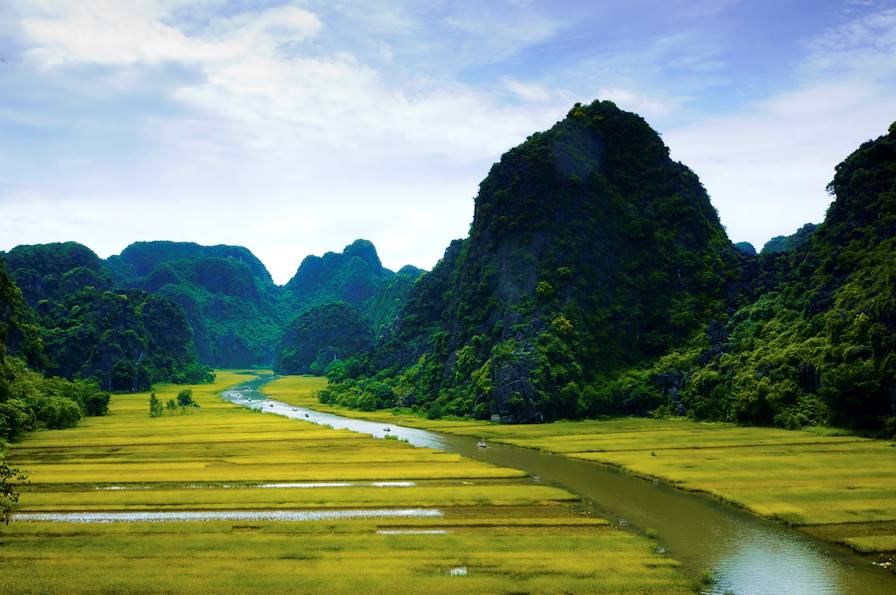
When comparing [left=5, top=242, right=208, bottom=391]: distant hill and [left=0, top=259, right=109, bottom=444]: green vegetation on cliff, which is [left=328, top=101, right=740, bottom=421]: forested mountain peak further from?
[left=5, top=242, right=208, bottom=391]: distant hill

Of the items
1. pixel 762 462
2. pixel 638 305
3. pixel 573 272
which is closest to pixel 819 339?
pixel 762 462

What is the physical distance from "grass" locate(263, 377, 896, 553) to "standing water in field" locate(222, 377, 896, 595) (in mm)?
1295

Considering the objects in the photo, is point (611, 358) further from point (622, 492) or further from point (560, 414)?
point (622, 492)

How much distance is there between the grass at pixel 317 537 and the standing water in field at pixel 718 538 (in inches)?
70.6

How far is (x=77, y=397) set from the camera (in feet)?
296

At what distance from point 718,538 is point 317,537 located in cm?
1832

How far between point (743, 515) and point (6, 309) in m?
103

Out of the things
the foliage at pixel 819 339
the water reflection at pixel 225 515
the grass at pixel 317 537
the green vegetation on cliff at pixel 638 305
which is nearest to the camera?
the grass at pixel 317 537

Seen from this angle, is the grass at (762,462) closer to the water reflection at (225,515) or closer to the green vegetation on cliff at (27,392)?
the water reflection at (225,515)

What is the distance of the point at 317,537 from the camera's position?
1236 inches

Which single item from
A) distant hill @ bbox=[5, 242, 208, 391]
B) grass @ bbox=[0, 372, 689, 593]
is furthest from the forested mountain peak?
distant hill @ bbox=[5, 242, 208, 391]

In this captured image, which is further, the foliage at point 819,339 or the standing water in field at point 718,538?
the foliage at point 819,339

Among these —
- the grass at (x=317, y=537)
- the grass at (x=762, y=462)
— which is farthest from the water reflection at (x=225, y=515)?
the grass at (x=762, y=462)

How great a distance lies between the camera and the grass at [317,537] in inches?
1002
